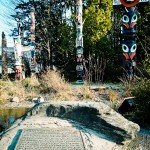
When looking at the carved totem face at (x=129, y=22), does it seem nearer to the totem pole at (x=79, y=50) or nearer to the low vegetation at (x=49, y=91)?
the totem pole at (x=79, y=50)

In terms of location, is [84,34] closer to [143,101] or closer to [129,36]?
[129,36]

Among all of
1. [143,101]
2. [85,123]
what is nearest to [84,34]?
[143,101]

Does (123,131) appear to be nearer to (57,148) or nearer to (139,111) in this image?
(57,148)

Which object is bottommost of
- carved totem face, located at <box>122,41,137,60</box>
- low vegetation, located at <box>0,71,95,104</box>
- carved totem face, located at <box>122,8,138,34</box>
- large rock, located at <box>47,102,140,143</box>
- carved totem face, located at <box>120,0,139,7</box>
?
low vegetation, located at <box>0,71,95,104</box>

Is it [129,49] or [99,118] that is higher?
[129,49]

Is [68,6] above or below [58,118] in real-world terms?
above

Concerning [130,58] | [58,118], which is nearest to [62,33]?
[130,58]

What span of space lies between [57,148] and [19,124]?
2.49ft

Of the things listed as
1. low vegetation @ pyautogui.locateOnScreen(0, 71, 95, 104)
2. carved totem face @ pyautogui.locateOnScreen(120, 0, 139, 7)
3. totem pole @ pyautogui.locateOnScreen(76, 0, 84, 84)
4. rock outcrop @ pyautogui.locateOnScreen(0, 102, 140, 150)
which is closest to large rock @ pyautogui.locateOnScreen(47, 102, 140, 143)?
rock outcrop @ pyautogui.locateOnScreen(0, 102, 140, 150)

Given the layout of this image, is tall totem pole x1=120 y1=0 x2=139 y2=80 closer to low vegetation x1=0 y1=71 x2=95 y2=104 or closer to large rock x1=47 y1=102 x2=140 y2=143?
low vegetation x1=0 y1=71 x2=95 y2=104

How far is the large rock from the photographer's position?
3697 millimetres

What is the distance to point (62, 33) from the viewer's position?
779 inches

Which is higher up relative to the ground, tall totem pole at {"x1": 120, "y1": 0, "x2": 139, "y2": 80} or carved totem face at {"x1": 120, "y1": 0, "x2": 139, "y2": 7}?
carved totem face at {"x1": 120, "y1": 0, "x2": 139, "y2": 7}

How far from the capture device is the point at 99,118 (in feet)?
12.4
